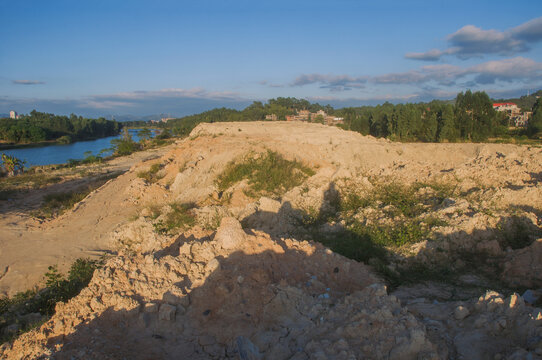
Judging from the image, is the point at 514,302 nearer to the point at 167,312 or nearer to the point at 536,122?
the point at 167,312

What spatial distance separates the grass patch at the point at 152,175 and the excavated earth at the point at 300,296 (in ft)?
15.2

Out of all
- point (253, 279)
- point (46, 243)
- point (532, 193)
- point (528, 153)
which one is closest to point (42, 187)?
point (46, 243)

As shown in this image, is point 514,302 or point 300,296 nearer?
point 514,302

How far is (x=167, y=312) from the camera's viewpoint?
3273 mm

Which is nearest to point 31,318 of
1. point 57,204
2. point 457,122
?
point 57,204

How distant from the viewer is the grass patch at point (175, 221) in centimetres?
801

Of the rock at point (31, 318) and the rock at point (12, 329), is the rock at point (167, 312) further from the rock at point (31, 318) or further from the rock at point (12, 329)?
the rock at point (31, 318)

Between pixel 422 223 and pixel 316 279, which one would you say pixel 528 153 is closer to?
pixel 422 223

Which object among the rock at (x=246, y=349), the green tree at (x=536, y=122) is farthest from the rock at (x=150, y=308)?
the green tree at (x=536, y=122)

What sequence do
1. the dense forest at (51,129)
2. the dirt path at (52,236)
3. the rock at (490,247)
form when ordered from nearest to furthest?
the rock at (490,247) < the dirt path at (52,236) < the dense forest at (51,129)

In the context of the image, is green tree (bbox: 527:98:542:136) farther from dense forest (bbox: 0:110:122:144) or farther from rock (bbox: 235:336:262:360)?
dense forest (bbox: 0:110:122:144)

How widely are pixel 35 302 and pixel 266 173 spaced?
6.61m

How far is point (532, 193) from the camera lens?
674 cm

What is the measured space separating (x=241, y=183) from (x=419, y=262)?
19.7 feet
